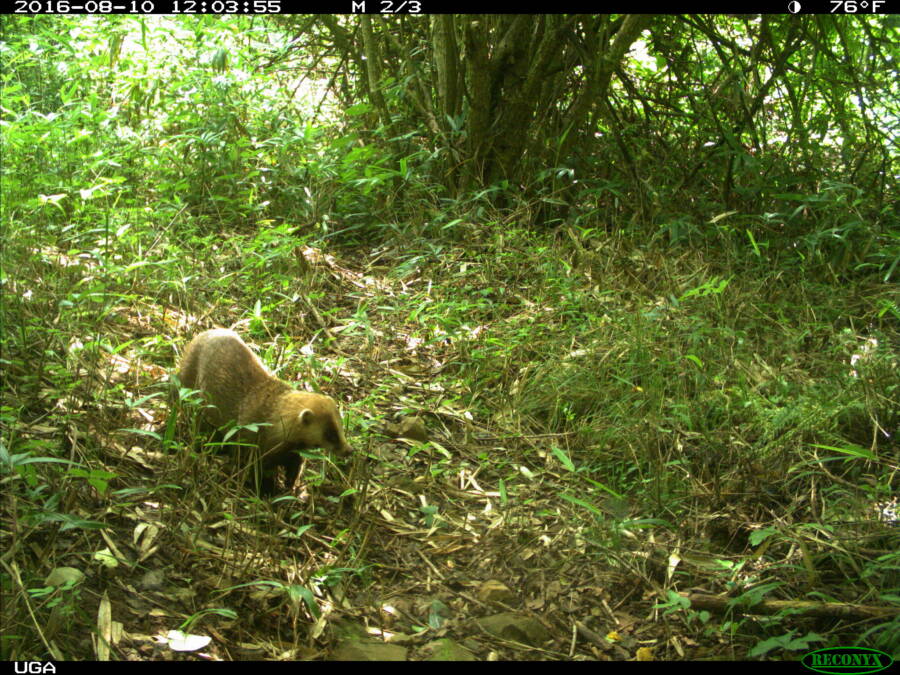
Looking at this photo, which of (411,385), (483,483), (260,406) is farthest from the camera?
(411,385)

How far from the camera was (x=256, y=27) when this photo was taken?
837cm

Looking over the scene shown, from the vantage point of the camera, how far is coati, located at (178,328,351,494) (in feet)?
13.6

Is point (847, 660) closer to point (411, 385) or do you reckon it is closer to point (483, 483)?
point (483, 483)

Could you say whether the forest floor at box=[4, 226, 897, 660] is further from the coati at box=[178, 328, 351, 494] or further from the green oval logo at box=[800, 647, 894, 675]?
the coati at box=[178, 328, 351, 494]

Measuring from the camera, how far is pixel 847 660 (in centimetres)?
313

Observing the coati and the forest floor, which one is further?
the coati

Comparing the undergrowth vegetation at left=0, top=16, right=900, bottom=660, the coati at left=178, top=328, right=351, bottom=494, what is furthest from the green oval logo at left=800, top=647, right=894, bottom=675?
the coati at left=178, top=328, right=351, bottom=494

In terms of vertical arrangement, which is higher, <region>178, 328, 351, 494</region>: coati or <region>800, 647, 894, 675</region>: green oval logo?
<region>178, 328, 351, 494</region>: coati

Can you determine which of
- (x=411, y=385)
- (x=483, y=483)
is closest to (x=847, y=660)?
(x=483, y=483)

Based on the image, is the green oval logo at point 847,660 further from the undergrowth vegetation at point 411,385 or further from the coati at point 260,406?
the coati at point 260,406

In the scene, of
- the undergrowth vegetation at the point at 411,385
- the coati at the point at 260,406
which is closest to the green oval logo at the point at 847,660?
the undergrowth vegetation at the point at 411,385

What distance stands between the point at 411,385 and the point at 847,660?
9.20 feet

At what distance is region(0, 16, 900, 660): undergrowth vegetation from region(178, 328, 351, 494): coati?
4.7 inches

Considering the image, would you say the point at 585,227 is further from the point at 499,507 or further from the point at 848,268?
the point at 499,507
